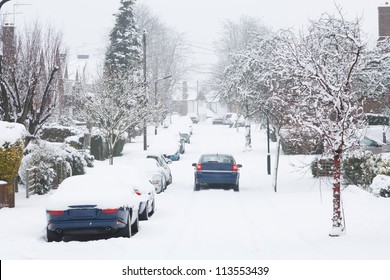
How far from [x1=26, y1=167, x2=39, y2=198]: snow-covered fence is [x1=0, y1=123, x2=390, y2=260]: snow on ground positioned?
0.81 feet

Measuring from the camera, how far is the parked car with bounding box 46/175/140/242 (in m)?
12.4

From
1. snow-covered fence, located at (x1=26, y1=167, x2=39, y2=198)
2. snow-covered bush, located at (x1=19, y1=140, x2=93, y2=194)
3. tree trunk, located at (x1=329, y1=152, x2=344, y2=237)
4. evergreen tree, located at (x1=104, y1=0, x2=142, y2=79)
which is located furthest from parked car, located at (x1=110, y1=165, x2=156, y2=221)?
evergreen tree, located at (x1=104, y1=0, x2=142, y2=79)

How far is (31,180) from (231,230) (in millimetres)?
9346

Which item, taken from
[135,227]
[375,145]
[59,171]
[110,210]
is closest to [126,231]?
[110,210]

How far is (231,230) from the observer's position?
14711 millimetres

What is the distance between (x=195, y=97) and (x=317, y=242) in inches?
4847

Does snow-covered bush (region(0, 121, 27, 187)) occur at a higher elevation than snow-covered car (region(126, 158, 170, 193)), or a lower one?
higher

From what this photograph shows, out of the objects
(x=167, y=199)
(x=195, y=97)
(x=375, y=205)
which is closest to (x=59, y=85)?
(x=167, y=199)

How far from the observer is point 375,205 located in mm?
18312

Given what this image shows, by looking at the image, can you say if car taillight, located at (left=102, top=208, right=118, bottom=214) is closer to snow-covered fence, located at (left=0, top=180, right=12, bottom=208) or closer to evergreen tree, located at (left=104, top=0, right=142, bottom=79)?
snow-covered fence, located at (left=0, top=180, right=12, bottom=208)

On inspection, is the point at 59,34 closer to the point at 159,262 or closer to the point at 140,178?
the point at 140,178

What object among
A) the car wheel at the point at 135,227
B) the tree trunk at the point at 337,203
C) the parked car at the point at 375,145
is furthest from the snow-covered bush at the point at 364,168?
the parked car at the point at 375,145

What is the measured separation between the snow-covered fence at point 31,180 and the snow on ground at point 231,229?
A: 248mm

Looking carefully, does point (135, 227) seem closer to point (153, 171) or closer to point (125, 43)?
point (153, 171)
